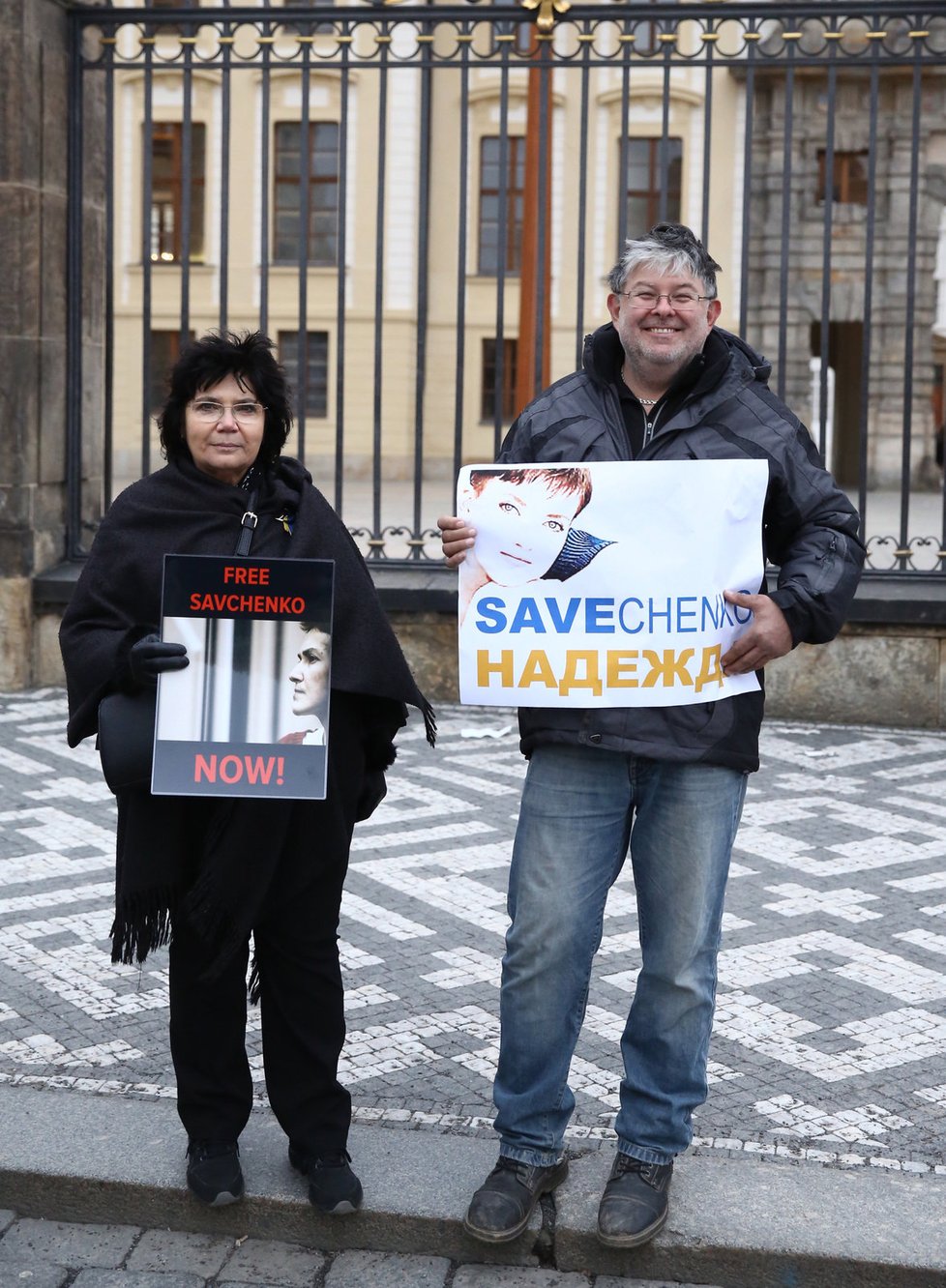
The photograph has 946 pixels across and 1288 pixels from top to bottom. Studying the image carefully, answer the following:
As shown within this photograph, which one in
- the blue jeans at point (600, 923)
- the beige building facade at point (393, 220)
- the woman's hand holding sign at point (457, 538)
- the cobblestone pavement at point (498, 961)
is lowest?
the cobblestone pavement at point (498, 961)

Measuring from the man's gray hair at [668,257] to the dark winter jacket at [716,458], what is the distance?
0.11 metres

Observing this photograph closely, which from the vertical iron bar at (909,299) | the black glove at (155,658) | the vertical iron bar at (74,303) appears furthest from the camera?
the vertical iron bar at (74,303)

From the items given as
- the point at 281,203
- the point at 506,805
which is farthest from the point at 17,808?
the point at 281,203

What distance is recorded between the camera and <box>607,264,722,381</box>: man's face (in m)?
3.05

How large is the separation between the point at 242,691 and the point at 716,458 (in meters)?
0.93

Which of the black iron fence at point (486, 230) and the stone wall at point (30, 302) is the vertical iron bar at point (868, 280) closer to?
the stone wall at point (30, 302)

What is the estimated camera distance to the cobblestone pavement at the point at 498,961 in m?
3.72

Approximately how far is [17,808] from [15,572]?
7.05 feet

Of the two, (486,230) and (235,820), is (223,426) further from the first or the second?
(486,230)

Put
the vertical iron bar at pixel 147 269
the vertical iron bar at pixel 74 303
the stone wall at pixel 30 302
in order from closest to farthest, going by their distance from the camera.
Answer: the stone wall at pixel 30 302 < the vertical iron bar at pixel 147 269 < the vertical iron bar at pixel 74 303

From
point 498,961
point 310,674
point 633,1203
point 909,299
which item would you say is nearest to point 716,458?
point 310,674

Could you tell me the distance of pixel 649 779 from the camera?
3131 mm

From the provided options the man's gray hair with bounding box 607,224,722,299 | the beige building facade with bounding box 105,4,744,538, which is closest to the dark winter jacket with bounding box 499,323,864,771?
the man's gray hair with bounding box 607,224,722,299

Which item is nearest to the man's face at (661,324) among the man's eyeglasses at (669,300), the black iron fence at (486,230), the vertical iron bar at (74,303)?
the man's eyeglasses at (669,300)
